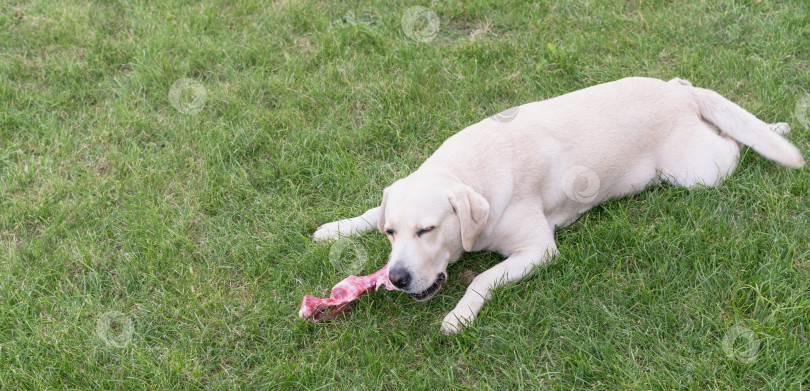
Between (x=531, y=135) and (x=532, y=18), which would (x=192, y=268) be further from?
(x=532, y=18)

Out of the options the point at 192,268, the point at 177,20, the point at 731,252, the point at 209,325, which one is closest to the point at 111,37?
the point at 177,20

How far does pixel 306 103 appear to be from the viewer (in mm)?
5461

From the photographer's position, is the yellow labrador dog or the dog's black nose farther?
the yellow labrador dog

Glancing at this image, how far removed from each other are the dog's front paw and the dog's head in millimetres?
196

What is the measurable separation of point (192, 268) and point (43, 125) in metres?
2.27

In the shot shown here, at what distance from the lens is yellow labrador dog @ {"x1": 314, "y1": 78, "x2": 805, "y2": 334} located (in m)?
3.49

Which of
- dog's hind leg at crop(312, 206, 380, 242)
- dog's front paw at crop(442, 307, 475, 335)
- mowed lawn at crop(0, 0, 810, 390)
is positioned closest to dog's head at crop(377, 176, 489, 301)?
dog's front paw at crop(442, 307, 475, 335)

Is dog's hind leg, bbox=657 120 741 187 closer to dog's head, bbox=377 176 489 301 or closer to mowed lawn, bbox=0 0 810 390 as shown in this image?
mowed lawn, bbox=0 0 810 390

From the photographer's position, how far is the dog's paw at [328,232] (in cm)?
420

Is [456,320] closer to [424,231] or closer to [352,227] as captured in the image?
[424,231]

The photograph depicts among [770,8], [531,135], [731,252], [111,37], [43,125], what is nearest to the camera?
[731,252]

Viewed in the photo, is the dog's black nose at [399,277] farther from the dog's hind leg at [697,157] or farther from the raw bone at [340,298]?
the dog's hind leg at [697,157]

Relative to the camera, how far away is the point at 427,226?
11.2 feet

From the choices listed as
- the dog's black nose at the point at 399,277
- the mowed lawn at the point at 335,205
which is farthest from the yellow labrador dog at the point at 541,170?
the mowed lawn at the point at 335,205
